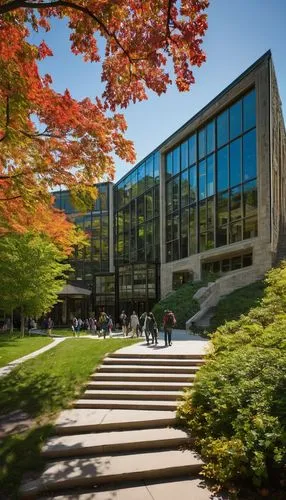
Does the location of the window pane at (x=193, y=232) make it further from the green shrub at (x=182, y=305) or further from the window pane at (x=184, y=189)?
the green shrub at (x=182, y=305)

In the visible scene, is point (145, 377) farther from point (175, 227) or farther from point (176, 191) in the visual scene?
point (176, 191)

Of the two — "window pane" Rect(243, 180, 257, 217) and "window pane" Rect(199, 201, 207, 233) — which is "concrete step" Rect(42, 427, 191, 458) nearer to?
"window pane" Rect(243, 180, 257, 217)

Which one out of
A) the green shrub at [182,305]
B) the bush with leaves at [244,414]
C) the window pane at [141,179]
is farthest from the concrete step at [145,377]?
the window pane at [141,179]

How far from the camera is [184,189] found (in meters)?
A: 35.9

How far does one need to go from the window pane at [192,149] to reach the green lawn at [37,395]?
23.2 meters

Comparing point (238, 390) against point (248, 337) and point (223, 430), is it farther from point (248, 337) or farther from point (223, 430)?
point (248, 337)

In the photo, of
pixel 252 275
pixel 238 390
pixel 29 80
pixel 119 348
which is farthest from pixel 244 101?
pixel 238 390

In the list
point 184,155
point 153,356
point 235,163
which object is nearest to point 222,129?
point 235,163

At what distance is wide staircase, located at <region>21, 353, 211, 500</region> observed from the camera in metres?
6.22

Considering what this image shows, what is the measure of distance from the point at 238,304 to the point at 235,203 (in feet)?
33.4

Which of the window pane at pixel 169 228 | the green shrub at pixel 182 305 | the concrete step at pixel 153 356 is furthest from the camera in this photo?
the window pane at pixel 169 228

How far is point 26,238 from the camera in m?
24.8

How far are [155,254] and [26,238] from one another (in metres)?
18.9

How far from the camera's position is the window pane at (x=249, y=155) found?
26.9 meters
